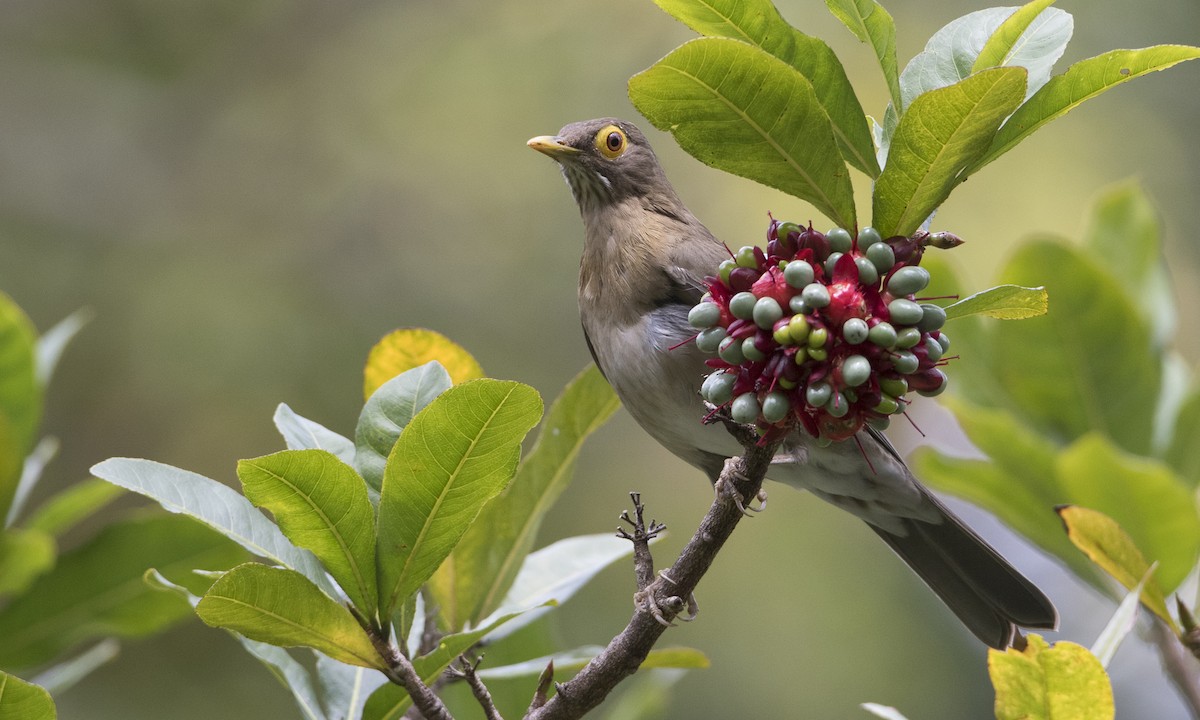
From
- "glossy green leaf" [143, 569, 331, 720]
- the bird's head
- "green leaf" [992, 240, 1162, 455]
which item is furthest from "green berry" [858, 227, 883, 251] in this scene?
the bird's head

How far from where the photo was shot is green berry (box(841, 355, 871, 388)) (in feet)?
5.09

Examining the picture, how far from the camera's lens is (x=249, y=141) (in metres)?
9.09

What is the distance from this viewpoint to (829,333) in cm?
161

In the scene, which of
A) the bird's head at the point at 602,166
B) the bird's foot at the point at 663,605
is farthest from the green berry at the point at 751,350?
the bird's head at the point at 602,166

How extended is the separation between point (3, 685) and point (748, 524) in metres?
6.32

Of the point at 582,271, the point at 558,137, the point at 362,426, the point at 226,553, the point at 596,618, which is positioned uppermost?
the point at 558,137

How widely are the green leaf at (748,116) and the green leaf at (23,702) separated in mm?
1230

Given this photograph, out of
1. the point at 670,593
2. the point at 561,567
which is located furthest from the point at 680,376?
the point at 670,593

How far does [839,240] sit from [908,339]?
183 millimetres

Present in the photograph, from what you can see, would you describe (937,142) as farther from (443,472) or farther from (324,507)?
(324,507)

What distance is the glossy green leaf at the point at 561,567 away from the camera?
2.60 metres

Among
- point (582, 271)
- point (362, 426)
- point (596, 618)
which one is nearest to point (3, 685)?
point (362, 426)

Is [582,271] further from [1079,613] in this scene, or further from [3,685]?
[1079,613]

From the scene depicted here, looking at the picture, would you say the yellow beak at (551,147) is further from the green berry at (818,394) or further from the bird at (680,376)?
the green berry at (818,394)
